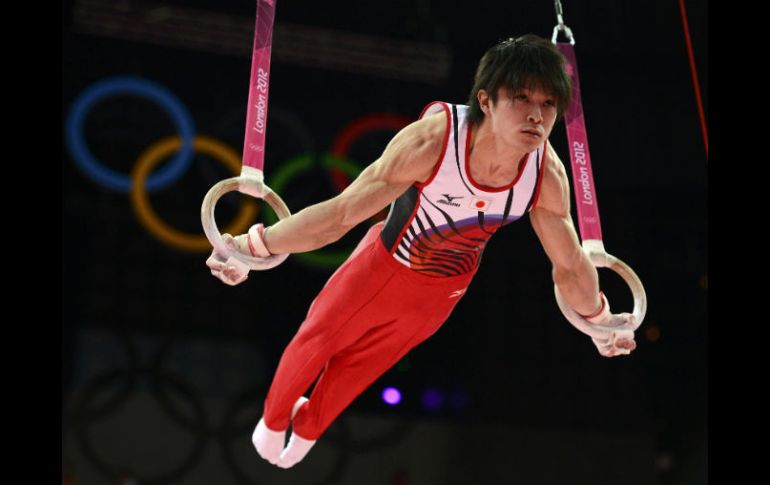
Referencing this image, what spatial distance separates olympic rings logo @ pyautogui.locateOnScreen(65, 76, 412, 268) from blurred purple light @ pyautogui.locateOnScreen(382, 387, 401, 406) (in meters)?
1.24

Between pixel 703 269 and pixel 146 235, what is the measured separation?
16.3 ft

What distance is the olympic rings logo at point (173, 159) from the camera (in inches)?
299

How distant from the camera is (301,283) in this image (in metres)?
8.15

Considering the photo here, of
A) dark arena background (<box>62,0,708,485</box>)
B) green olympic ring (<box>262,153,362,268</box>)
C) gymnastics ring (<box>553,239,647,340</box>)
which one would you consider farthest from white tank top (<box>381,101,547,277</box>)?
green olympic ring (<box>262,153,362,268</box>)

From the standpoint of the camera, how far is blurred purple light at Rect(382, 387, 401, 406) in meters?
8.14

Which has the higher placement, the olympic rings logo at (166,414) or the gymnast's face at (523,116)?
the gymnast's face at (523,116)

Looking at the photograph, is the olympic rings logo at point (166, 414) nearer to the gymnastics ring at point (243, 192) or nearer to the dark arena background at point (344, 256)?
the dark arena background at point (344, 256)

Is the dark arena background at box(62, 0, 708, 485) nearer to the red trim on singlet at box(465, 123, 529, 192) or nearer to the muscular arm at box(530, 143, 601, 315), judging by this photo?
the muscular arm at box(530, 143, 601, 315)

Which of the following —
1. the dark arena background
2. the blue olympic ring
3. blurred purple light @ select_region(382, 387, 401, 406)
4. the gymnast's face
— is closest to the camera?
the gymnast's face

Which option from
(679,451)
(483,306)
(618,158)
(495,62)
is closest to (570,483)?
(679,451)

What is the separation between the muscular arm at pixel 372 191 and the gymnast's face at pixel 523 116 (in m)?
0.22

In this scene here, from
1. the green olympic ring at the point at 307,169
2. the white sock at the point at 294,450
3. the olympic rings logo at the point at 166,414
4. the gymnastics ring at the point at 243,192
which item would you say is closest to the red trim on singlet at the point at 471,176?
the gymnastics ring at the point at 243,192

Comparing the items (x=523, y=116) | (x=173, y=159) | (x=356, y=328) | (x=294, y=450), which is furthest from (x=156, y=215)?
(x=523, y=116)

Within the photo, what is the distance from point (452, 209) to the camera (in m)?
3.43
